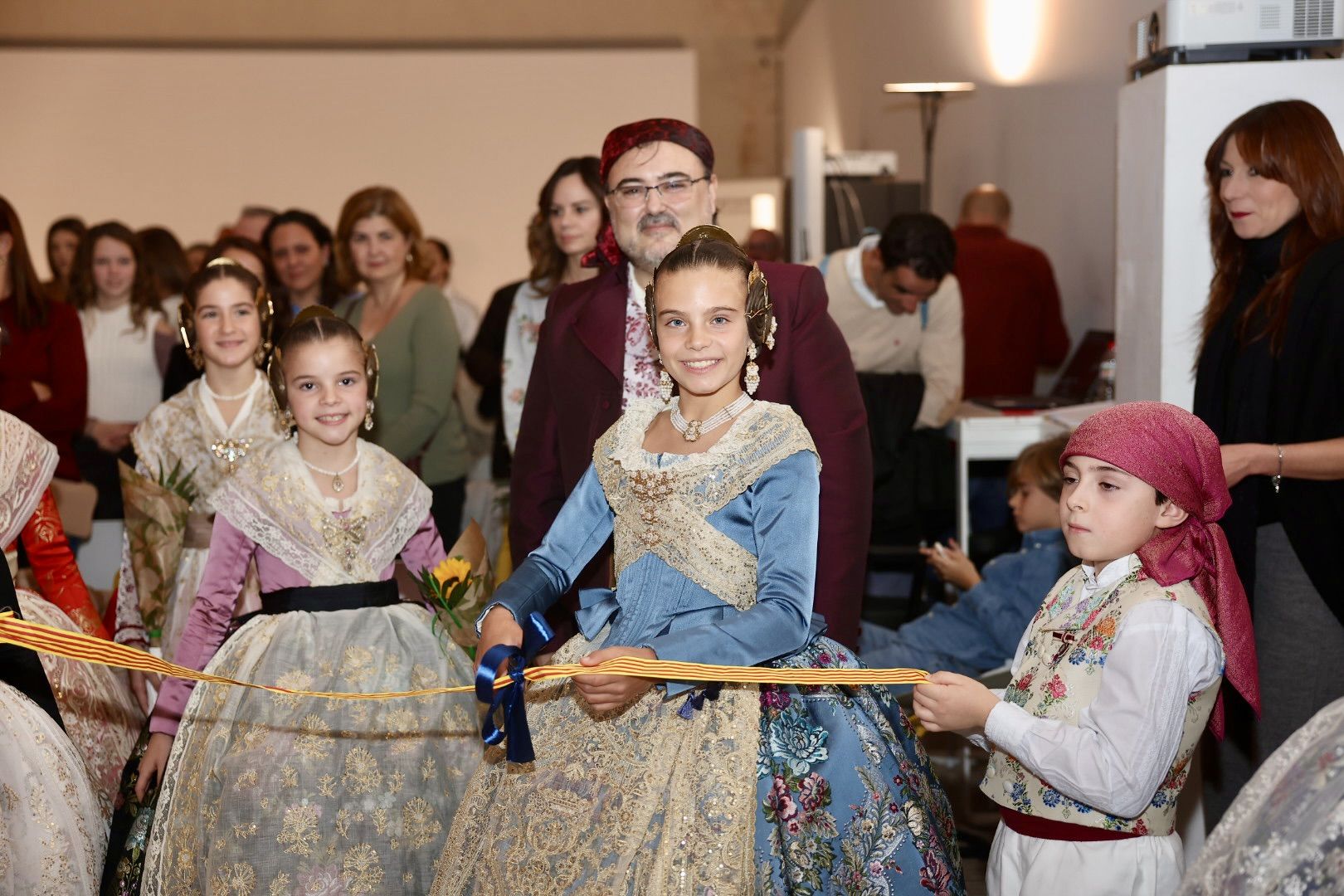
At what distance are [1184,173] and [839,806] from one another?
2.05 meters

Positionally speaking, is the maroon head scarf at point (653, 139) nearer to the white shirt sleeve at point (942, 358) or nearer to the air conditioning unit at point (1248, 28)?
the air conditioning unit at point (1248, 28)

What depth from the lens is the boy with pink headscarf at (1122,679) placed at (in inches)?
76.3

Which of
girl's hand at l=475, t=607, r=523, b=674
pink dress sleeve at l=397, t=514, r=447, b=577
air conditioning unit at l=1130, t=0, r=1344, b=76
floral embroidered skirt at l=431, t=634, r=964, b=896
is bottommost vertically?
floral embroidered skirt at l=431, t=634, r=964, b=896

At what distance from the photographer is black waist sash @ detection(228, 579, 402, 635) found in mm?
2672

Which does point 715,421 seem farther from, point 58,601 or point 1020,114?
point 1020,114

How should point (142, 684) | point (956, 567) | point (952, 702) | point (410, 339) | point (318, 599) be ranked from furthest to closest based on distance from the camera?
point (410, 339)
point (956, 567)
point (142, 684)
point (318, 599)
point (952, 702)

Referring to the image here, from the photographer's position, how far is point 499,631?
2.13 m

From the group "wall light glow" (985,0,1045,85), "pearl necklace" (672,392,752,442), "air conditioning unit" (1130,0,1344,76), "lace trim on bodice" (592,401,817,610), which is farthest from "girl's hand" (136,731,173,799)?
"wall light glow" (985,0,1045,85)

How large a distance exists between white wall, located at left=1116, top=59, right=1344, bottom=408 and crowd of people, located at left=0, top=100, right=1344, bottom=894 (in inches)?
14.8

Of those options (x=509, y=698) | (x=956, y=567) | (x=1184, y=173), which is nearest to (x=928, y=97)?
(x=956, y=567)

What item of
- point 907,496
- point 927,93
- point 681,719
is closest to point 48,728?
point 681,719

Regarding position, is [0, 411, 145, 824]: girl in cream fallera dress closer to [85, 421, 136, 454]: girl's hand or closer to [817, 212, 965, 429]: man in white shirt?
[85, 421, 136, 454]: girl's hand

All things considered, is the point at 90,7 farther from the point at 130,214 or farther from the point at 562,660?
the point at 562,660

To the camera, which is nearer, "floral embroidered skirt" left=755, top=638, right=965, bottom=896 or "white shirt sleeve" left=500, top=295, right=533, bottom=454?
"floral embroidered skirt" left=755, top=638, right=965, bottom=896
